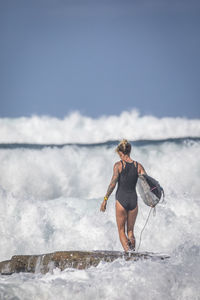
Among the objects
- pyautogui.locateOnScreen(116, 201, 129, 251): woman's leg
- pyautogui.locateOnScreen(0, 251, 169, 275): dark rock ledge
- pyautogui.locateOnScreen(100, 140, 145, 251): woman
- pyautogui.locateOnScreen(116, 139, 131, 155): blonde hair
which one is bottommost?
pyautogui.locateOnScreen(0, 251, 169, 275): dark rock ledge

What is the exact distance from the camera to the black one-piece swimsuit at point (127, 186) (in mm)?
7270

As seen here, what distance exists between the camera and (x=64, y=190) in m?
21.5

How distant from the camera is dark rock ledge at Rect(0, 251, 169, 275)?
680cm

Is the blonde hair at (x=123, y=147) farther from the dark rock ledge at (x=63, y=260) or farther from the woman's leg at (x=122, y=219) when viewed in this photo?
the dark rock ledge at (x=63, y=260)

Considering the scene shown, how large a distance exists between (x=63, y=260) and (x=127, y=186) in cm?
150

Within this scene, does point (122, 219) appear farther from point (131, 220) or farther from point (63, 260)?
point (63, 260)

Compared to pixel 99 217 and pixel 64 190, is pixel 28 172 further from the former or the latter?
pixel 99 217

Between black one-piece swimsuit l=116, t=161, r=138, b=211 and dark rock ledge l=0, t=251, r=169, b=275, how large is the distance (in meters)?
0.80

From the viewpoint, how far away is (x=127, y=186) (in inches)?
288

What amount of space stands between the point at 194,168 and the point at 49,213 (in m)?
8.83

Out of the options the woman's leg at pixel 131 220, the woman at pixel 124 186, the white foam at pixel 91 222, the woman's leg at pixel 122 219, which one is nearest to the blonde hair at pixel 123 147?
the woman at pixel 124 186

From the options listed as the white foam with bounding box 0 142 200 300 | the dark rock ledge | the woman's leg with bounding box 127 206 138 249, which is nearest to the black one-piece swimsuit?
the woman's leg with bounding box 127 206 138 249

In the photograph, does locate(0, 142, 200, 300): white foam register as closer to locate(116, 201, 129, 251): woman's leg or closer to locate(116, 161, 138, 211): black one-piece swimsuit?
locate(116, 201, 129, 251): woman's leg

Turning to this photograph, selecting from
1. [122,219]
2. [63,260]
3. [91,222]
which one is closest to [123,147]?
[122,219]
